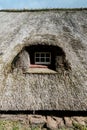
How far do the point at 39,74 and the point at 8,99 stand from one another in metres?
1.69

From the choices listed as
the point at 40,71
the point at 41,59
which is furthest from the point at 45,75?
the point at 41,59

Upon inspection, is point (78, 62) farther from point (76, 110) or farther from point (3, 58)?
point (3, 58)

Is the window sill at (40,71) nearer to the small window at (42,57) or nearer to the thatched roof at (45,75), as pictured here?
the thatched roof at (45,75)

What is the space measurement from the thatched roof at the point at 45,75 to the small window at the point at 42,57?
713 mm

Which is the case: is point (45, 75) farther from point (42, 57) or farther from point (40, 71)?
point (42, 57)

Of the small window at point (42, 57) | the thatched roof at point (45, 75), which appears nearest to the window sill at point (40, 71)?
the thatched roof at point (45, 75)

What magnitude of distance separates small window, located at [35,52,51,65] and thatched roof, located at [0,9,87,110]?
0.71 m

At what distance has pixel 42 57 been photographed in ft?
40.6

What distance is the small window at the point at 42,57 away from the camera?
12.4 m

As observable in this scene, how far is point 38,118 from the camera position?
10.4 meters

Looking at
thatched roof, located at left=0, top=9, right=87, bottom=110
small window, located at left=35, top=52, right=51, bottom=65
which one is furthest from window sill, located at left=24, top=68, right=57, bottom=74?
small window, located at left=35, top=52, right=51, bottom=65

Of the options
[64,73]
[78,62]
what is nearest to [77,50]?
[78,62]

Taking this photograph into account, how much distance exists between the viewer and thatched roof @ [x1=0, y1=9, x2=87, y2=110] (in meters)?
10.3

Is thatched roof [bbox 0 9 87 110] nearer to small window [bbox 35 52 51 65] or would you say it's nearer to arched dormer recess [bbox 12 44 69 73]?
arched dormer recess [bbox 12 44 69 73]
